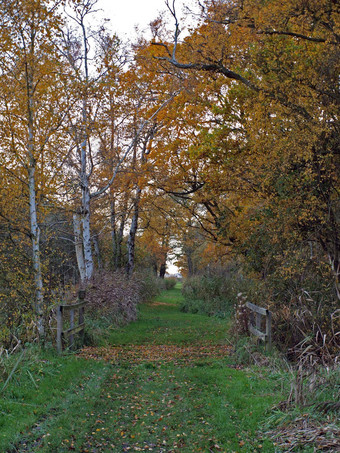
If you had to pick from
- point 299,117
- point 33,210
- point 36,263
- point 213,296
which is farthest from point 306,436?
point 213,296

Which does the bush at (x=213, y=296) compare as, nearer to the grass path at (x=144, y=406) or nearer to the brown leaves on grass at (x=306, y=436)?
the grass path at (x=144, y=406)

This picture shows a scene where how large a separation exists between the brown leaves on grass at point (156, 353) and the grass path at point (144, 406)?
33 mm

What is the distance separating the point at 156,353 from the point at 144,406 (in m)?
4.27

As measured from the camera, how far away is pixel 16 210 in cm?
1008

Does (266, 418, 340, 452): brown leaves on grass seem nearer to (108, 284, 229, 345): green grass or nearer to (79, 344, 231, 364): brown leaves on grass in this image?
(79, 344, 231, 364): brown leaves on grass

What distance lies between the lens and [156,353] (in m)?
10.6

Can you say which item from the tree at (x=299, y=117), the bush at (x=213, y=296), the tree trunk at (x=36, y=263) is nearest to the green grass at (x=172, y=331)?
the bush at (x=213, y=296)

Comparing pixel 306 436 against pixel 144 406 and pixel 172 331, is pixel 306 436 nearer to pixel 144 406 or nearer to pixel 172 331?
pixel 144 406

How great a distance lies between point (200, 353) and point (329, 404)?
226 inches

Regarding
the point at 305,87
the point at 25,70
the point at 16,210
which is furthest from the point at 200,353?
the point at 25,70

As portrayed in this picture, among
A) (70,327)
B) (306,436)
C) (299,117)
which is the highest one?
(299,117)

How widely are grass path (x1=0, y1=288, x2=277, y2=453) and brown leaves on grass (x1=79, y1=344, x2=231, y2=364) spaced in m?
0.03

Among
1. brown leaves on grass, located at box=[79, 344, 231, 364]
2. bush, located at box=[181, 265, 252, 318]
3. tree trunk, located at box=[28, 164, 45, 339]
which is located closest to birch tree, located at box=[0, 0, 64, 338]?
tree trunk, located at box=[28, 164, 45, 339]

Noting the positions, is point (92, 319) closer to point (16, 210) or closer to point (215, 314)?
point (16, 210)
